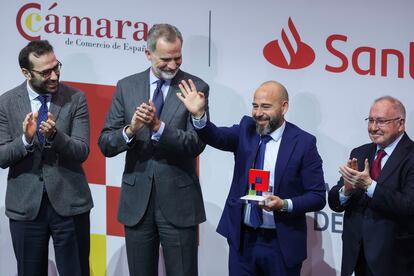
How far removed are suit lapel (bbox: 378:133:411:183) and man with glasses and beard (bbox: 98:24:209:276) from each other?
35.4 inches

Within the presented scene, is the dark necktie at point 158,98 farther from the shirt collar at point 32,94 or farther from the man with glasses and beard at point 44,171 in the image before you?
the shirt collar at point 32,94

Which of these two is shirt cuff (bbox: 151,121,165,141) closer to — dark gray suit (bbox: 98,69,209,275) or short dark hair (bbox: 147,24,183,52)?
dark gray suit (bbox: 98,69,209,275)

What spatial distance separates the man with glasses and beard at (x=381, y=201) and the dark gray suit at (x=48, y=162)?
1292 millimetres

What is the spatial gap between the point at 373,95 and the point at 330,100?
25 cm

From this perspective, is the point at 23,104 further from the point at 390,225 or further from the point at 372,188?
the point at 390,225

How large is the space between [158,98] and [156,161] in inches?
12.2

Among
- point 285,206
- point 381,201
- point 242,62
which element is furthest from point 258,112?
point 242,62

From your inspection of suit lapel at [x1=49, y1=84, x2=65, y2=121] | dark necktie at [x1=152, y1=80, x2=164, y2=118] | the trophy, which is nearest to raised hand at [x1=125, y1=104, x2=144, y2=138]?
dark necktie at [x1=152, y1=80, x2=164, y2=118]

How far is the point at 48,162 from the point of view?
378 cm

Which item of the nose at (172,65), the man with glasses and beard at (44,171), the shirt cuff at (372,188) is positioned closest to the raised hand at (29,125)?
the man with glasses and beard at (44,171)

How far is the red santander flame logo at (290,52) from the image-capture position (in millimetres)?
4449

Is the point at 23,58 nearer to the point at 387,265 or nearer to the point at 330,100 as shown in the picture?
the point at 330,100

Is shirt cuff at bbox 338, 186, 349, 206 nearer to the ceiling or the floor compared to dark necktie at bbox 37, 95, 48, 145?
nearer to the floor

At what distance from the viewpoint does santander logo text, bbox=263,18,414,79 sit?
4371mm
